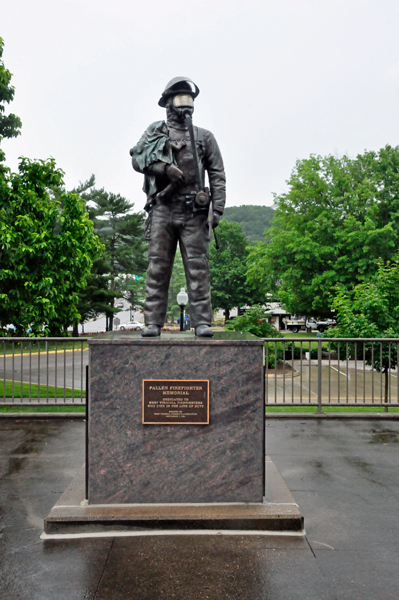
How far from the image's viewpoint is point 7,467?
18.5ft

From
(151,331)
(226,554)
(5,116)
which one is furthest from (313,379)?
(5,116)

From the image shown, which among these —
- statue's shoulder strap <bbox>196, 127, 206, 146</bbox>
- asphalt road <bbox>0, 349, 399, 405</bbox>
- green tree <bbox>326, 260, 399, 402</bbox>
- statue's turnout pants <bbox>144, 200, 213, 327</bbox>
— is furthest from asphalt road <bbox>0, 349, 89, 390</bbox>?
green tree <bbox>326, 260, 399, 402</bbox>

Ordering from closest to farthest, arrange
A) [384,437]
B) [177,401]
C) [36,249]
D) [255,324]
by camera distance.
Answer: [177,401]
[384,437]
[36,249]
[255,324]

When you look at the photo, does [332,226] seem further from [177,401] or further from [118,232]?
[177,401]

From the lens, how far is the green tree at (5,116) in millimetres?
11852

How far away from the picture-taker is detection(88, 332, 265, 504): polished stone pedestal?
14.4ft

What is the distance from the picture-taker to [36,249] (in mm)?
12711

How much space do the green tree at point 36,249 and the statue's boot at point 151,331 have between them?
25.3 ft

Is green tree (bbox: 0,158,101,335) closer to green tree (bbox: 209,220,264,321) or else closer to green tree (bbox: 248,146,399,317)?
green tree (bbox: 248,146,399,317)

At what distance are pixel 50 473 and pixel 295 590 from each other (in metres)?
3.27

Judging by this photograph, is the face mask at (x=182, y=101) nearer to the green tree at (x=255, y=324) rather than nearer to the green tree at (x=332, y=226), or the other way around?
the green tree at (x=255, y=324)

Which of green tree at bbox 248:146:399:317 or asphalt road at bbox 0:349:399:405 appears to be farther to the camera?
green tree at bbox 248:146:399:317

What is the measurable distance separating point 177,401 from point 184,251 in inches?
65.6

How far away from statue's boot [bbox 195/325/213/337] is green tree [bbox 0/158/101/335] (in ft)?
26.4
